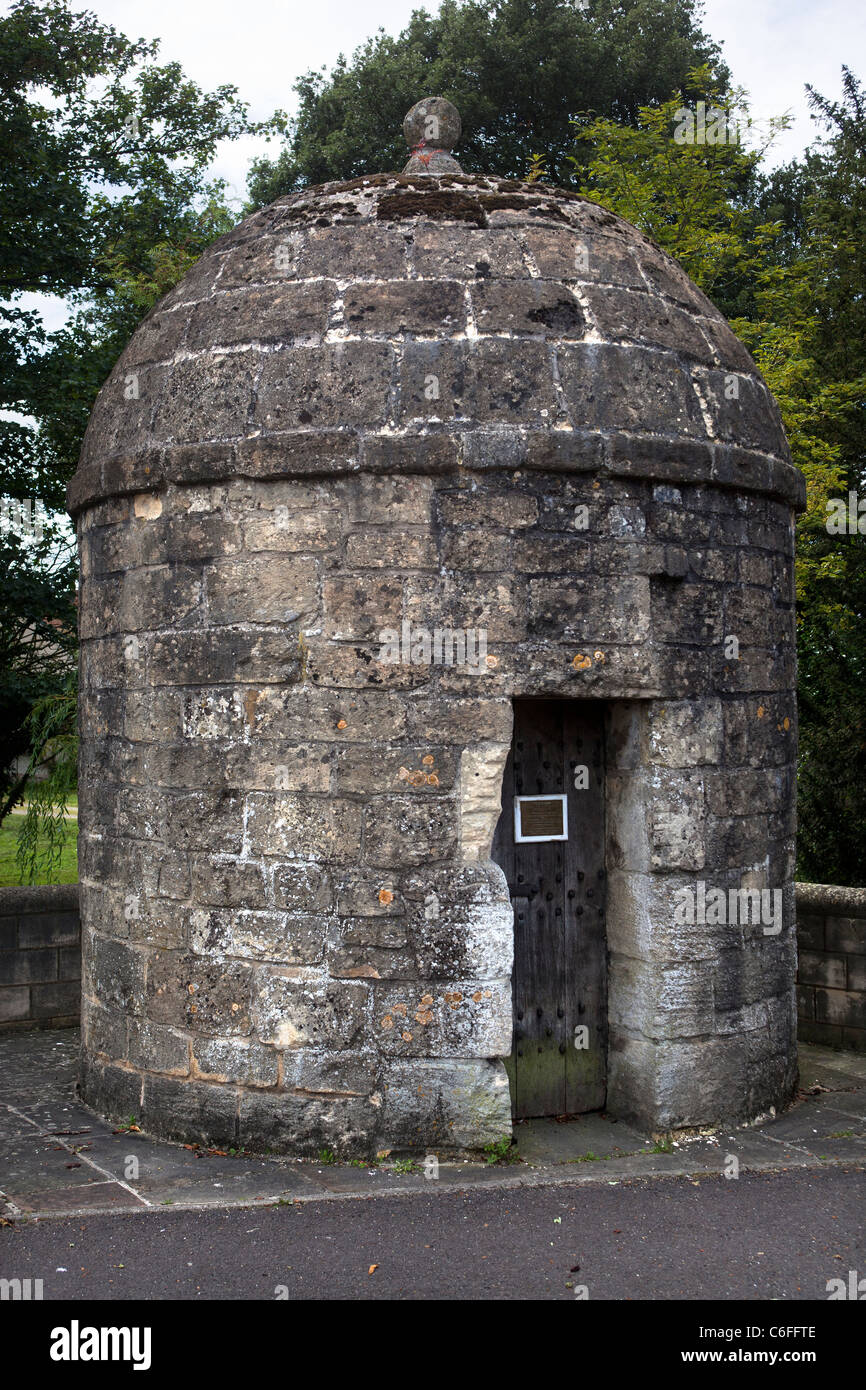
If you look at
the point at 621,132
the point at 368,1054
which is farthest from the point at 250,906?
the point at 621,132

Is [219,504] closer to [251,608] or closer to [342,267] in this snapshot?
[251,608]

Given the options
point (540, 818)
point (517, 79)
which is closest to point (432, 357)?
point (540, 818)

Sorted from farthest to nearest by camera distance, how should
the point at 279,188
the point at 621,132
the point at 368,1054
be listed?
the point at 279,188, the point at 621,132, the point at 368,1054

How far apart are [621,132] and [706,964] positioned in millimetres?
10371

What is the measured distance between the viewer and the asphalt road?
4.10 meters

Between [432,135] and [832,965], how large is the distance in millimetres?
5235

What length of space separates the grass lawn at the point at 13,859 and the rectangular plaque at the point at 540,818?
7528mm

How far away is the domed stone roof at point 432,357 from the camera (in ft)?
17.4

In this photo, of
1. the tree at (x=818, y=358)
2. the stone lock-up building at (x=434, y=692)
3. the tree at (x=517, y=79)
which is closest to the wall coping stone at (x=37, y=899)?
the stone lock-up building at (x=434, y=692)

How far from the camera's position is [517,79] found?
21.0 meters

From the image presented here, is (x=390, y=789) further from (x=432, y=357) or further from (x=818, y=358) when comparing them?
(x=818, y=358)

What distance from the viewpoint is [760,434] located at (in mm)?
6000

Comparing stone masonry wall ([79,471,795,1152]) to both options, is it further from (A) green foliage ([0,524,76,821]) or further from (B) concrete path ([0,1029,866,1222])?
(A) green foliage ([0,524,76,821])

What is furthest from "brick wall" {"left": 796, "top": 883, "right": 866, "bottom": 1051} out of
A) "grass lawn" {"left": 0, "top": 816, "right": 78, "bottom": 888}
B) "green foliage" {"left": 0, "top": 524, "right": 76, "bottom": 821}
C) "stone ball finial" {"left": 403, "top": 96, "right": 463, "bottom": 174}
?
"grass lawn" {"left": 0, "top": 816, "right": 78, "bottom": 888}
